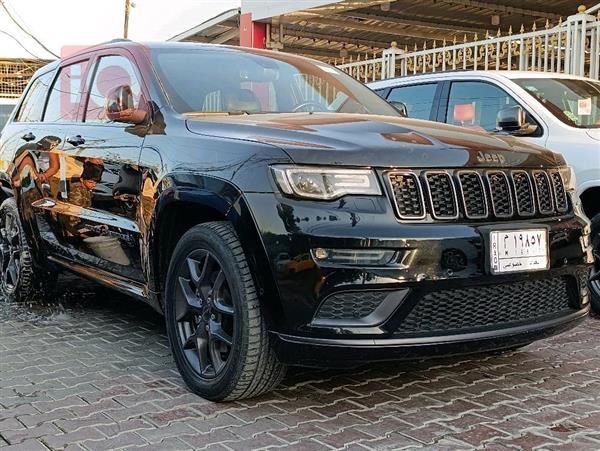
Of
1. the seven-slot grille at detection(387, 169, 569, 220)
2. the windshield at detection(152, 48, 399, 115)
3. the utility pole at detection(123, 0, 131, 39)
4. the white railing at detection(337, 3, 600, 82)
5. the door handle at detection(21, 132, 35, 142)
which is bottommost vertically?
the seven-slot grille at detection(387, 169, 569, 220)

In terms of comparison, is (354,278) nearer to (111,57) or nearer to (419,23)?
(111,57)

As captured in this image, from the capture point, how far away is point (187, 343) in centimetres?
350

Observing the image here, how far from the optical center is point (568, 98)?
5.74 meters

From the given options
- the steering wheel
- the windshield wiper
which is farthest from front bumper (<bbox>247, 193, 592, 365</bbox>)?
the steering wheel

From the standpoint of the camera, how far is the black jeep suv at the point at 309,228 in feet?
9.53

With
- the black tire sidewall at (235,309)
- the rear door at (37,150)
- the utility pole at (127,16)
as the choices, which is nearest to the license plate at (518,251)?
the black tire sidewall at (235,309)

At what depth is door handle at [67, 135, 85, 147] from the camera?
14.6ft

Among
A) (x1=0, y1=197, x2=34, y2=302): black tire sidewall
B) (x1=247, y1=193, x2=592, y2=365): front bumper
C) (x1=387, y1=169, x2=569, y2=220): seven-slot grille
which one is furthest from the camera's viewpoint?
(x1=0, y1=197, x2=34, y2=302): black tire sidewall

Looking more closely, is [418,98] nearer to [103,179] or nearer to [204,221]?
[103,179]

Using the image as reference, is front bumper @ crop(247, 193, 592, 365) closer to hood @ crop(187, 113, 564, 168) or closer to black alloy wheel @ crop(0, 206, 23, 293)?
hood @ crop(187, 113, 564, 168)

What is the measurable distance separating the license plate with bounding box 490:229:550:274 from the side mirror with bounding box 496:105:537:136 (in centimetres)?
205

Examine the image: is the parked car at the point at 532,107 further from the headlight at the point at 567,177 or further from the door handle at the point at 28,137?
the door handle at the point at 28,137

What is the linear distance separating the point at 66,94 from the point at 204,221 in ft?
7.30

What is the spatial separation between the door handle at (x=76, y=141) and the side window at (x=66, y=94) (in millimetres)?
265
